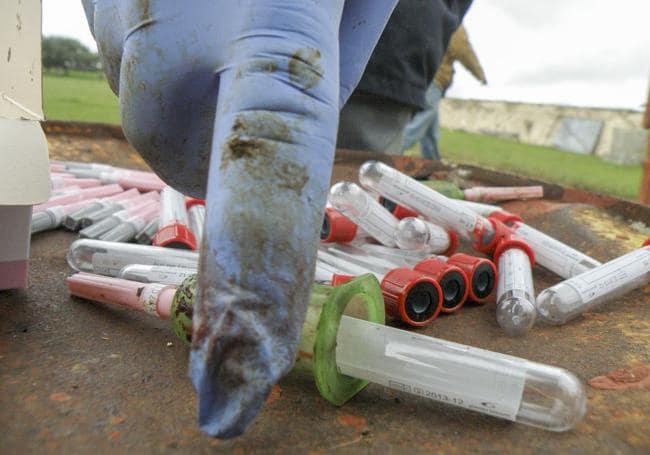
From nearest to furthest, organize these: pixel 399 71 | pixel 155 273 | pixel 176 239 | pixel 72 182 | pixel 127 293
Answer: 1. pixel 127 293
2. pixel 155 273
3. pixel 176 239
4. pixel 72 182
5. pixel 399 71

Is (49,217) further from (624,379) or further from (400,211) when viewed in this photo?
(624,379)

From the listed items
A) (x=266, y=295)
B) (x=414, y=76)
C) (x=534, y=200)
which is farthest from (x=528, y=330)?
(x=414, y=76)

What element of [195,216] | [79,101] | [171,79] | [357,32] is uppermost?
[357,32]

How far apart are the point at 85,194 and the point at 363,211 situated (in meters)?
1.01

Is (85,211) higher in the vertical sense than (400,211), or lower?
lower

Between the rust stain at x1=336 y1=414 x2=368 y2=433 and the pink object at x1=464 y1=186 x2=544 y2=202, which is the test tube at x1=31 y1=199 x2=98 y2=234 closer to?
the rust stain at x1=336 y1=414 x2=368 y2=433

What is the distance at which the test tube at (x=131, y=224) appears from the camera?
4.30 ft

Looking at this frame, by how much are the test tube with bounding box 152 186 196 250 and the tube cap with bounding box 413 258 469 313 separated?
20.1 inches

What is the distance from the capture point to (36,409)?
0.60 m

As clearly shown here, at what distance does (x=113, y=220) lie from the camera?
1.41 meters

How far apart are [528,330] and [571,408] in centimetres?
35

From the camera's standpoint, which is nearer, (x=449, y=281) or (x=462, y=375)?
(x=462, y=375)

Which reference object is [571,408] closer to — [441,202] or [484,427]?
[484,427]

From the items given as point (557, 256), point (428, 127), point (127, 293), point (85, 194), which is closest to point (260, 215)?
point (127, 293)
